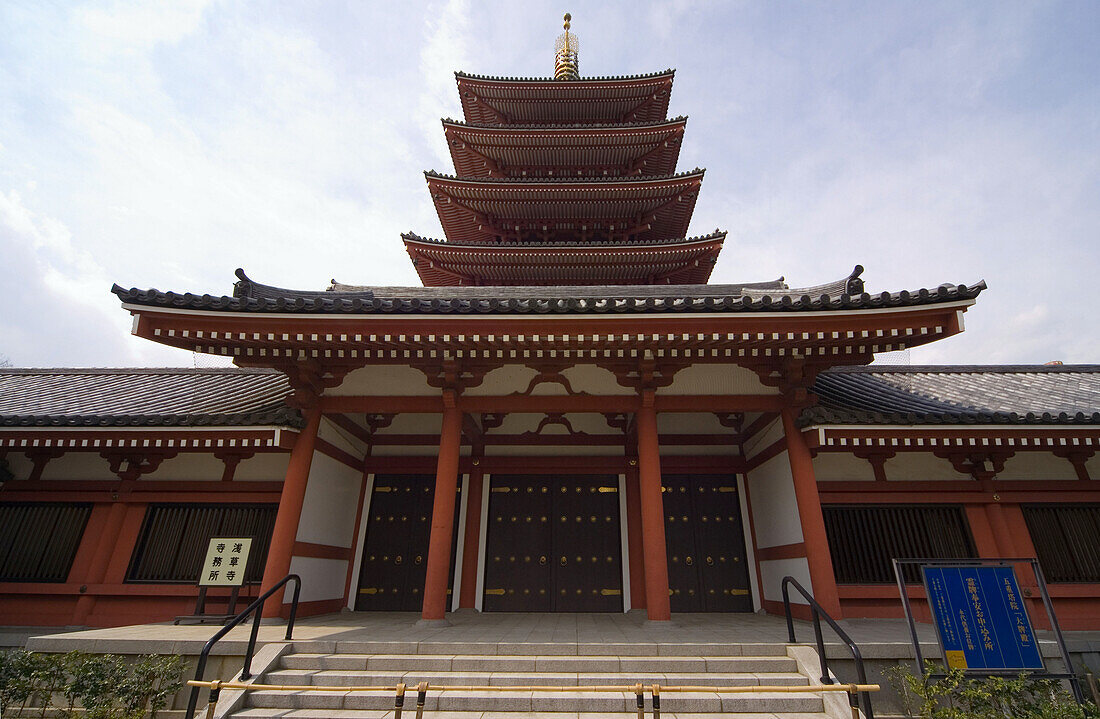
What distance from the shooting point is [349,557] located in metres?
9.95

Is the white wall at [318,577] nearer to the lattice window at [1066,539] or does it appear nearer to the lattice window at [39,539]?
the lattice window at [39,539]

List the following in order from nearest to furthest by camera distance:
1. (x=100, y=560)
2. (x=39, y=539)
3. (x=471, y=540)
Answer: (x=100, y=560)
(x=39, y=539)
(x=471, y=540)

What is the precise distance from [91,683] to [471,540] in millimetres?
5819

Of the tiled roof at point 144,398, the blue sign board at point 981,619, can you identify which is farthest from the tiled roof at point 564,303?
the blue sign board at point 981,619

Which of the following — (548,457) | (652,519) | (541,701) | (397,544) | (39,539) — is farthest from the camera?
(548,457)

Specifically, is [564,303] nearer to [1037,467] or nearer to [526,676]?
[526,676]

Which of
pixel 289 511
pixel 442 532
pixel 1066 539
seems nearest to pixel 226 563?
pixel 289 511

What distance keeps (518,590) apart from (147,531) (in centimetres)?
691

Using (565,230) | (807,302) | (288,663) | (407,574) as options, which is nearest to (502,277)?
(565,230)

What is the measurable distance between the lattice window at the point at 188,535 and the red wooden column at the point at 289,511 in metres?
1.16

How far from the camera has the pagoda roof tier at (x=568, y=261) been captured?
45.6 feet

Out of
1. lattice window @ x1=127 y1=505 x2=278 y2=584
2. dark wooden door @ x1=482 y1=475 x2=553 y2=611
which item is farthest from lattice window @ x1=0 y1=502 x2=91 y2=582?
dark wooden door @ x1=482 y1=475 x2=553 y2=611

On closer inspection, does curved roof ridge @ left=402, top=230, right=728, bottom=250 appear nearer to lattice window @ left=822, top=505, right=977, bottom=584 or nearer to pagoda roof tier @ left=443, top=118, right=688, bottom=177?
pagoda roof tier @ left=443, top=118, right=688, bottom=177

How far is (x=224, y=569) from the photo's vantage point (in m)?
7.74
